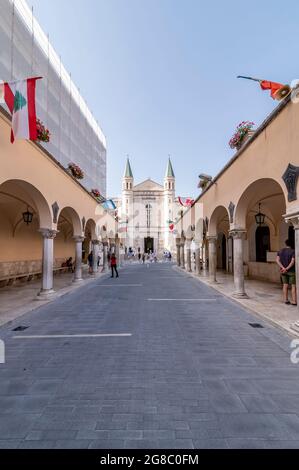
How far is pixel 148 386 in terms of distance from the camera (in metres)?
3.26

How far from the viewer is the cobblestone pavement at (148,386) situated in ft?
7.84

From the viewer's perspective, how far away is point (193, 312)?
7195 millimetres

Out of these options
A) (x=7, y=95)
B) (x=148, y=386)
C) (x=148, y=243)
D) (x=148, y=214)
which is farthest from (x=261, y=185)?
(x=148, y=214)

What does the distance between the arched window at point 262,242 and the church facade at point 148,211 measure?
4136 centimetres

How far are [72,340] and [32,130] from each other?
4.88 m

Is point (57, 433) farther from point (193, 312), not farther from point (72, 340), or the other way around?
point (193, 312)

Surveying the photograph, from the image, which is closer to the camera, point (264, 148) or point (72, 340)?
point (72, 340)

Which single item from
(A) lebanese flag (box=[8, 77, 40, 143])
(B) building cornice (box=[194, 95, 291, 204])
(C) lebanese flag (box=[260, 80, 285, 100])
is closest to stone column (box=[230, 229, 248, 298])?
(B) building cornice (box=[194, 95, 291, 204])

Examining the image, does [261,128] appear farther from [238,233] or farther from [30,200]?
[30,200]

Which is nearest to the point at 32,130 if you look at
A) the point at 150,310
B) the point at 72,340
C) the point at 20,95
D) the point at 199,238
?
the point at 20,95

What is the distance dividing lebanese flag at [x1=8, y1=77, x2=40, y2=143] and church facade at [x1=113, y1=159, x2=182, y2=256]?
171ft

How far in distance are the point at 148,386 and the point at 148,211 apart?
2387 inches

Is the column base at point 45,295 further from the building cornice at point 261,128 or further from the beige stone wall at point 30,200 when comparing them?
the building cornice at point 261,128

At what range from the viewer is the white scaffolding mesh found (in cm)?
1559
